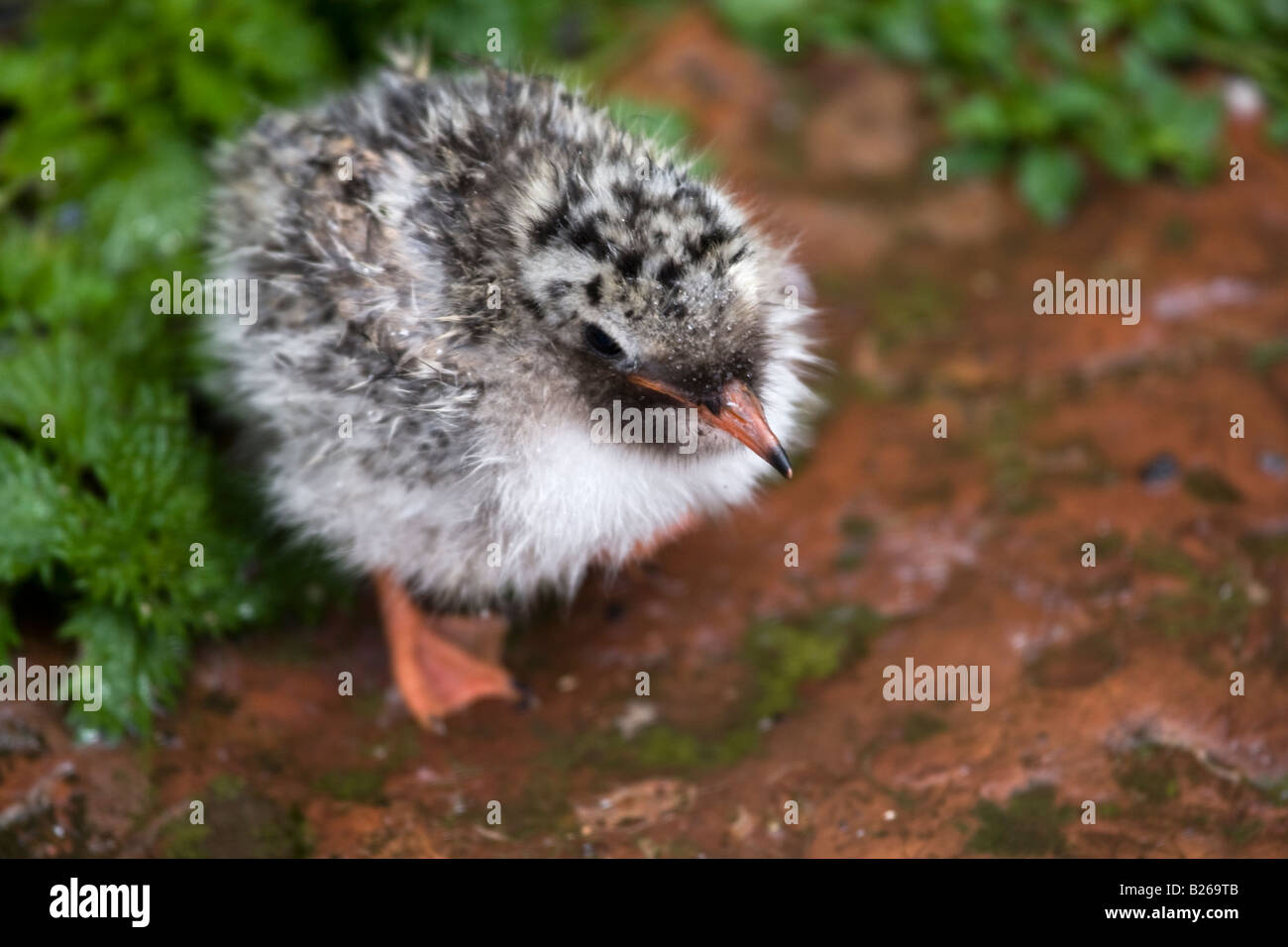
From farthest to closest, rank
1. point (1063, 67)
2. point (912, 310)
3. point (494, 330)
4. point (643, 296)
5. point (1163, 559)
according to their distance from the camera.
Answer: point (1063, 67) → point (912, 310) → point (1163, 559) → point (494, 330) → point (643, 296)

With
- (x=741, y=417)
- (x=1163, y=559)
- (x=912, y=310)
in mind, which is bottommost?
(x=1163, y=559)

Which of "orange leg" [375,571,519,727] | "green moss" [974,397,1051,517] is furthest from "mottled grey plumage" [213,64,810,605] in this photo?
"green moss" [974,397,1051,517]

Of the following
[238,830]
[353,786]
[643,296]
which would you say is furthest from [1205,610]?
[238,830]

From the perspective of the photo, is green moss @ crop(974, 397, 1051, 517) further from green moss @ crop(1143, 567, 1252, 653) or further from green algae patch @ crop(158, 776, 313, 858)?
green algae patch @ crop(158, 776, 313, 858)

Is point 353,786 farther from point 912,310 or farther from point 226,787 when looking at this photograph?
point 912,310

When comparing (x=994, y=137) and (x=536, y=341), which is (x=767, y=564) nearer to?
(x=536, y=341)

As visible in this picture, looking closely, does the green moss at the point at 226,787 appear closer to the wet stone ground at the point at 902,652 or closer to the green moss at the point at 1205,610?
the wet stone ground at the point at 902,652

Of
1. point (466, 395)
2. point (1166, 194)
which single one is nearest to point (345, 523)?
point (466, 395)
